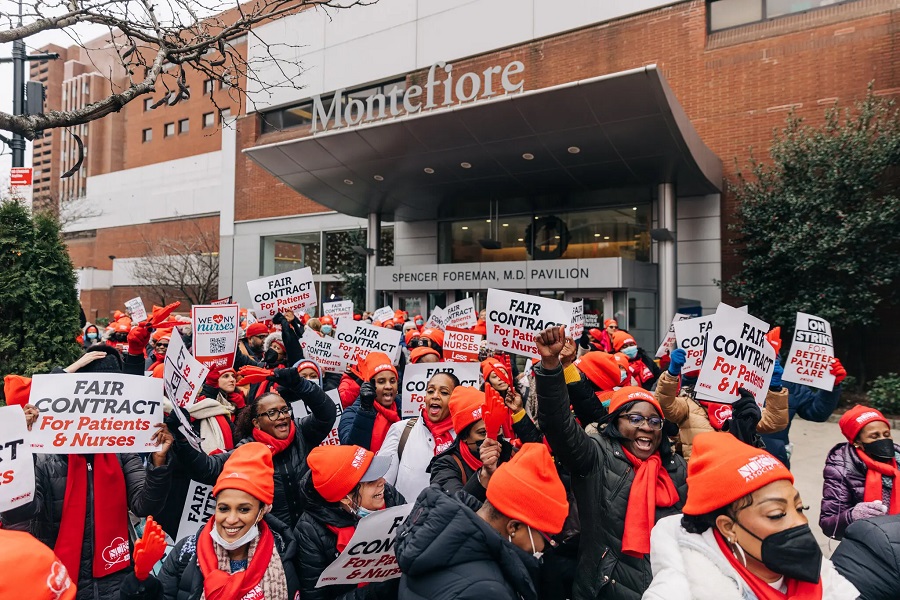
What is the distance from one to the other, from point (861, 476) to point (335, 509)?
3339 millimetres

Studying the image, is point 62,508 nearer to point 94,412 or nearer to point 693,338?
point 94,412

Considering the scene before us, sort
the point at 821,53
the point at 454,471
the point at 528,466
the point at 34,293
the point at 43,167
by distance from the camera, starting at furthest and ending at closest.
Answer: the point at 43,167 → the point at 821,53 → the point at 34,293 → the point at 454,471 → the point at 528,466

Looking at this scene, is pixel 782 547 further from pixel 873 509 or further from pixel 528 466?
pixel 873 509

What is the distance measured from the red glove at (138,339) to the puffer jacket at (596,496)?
14.2 ft

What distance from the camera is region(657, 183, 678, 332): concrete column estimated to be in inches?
595

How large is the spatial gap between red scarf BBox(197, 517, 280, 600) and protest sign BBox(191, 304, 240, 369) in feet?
9.12

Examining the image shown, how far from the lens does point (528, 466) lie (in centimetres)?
240

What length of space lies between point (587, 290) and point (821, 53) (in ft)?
26.8

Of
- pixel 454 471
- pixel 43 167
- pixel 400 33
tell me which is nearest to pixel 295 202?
pixel 400 33

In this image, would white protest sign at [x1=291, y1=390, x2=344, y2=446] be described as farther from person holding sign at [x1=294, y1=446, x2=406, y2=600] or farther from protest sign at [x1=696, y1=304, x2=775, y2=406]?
protest sign at [x1=696, y1=304, x2=775, y2=406]

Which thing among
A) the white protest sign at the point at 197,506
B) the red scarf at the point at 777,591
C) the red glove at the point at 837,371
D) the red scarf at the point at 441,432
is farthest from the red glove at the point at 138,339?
the red glove at the point at 837,371

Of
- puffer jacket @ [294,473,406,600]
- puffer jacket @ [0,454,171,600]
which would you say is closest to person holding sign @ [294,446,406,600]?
puffer jacket @ [294,473,406,600]

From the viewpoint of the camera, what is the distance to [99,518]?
121 inches

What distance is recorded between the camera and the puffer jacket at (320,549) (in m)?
2.80
